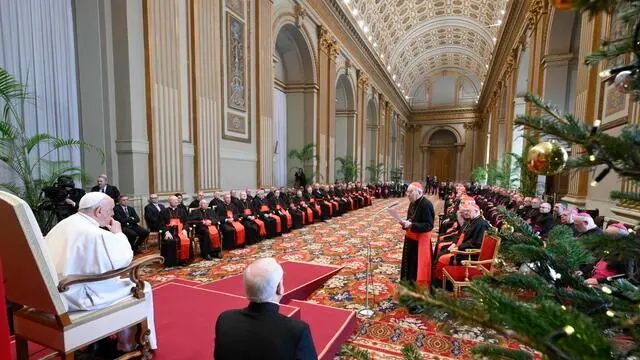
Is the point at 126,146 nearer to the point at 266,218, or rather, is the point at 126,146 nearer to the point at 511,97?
the point at 266,218

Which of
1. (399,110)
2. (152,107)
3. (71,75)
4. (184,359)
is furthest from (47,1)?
(399,110)

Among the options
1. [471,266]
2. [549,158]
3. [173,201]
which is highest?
[549,158]

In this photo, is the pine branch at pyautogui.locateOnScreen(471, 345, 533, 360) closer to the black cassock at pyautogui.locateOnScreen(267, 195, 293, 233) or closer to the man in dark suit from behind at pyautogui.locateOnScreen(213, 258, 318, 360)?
the man in dark suit from behind at pyautogui.locateOnScreen(213, 258, 318, 360)

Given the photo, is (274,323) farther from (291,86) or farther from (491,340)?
(291,86)

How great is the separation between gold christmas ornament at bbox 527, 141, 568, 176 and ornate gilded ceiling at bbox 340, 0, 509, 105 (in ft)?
48.7

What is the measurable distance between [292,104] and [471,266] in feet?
36.4

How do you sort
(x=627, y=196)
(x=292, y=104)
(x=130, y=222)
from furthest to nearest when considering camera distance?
(x=292, y=104) < (x=130, y=222) < (x=627, y=196)

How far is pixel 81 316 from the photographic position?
6.62ft

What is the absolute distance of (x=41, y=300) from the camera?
6.33ft

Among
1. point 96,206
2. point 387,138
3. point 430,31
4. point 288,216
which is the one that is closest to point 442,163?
point 387,138

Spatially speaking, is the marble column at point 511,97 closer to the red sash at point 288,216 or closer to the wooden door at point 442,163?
the red sash at point 288,216

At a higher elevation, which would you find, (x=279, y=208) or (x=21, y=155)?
(x=21, y=155)

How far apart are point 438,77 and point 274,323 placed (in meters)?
32.1

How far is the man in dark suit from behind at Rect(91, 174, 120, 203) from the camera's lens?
17.8ft
